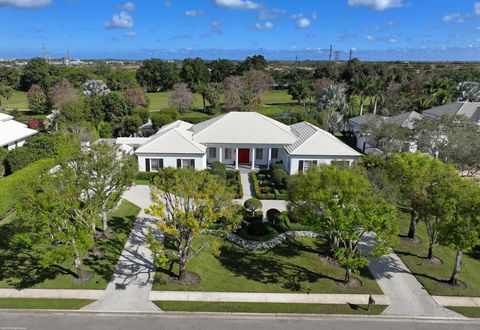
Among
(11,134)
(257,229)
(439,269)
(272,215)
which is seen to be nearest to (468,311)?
(439,269)

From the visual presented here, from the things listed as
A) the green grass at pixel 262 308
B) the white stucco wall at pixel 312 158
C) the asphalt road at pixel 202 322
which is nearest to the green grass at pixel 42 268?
the asphalt road at pixel 202 322

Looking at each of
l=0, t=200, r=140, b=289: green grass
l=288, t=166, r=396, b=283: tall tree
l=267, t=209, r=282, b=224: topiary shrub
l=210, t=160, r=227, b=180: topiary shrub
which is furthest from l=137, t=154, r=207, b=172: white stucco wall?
l=288, t=166, r=396, b=283: tall tree

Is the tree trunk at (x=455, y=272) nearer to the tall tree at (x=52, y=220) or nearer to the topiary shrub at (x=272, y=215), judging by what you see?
the topiary shrub at (x=272, y=215)

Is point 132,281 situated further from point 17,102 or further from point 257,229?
point 17,102

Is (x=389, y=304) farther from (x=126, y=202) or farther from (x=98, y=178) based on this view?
(x=126, y=202)

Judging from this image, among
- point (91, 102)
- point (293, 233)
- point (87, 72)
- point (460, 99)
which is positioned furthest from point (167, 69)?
point (293, 233)

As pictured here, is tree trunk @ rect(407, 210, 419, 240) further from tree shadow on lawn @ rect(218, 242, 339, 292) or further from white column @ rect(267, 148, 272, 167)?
white column @ rect(267, 148, 272, 167)
